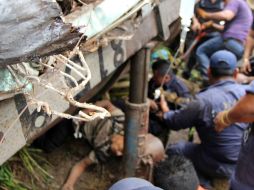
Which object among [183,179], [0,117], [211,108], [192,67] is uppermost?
[0,117]

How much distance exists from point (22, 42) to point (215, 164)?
11.9 feet

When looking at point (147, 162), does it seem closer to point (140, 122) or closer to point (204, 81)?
point (140, 122)

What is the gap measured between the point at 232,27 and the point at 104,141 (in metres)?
3.69

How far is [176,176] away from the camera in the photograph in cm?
294

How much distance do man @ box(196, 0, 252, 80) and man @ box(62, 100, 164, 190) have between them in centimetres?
313

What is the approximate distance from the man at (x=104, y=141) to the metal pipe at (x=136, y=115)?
33 centimetres

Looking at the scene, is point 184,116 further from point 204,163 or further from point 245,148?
point 245,148

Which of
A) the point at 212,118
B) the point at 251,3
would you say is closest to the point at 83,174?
the point at 212,118

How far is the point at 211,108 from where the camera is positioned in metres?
4.39

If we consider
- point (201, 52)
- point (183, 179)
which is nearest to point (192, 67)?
point (201, 52)

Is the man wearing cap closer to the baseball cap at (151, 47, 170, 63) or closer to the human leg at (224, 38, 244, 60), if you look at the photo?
the baseball cap at (151, 47, 170, 63)

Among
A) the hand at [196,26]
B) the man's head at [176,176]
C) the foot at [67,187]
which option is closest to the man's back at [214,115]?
the man's head at [176,176]

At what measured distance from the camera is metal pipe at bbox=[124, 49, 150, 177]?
11.8ft

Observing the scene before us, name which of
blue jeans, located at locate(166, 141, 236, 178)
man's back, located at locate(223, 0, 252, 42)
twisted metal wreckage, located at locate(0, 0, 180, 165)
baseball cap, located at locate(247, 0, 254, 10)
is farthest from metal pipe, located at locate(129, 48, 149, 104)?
baseball cap, located at locate(247, 0, 254, 10)
